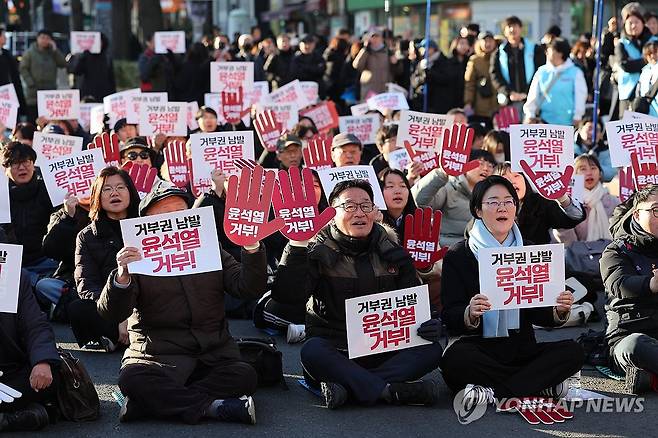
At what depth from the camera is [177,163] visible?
9.52 metres

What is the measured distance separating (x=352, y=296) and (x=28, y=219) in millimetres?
3293

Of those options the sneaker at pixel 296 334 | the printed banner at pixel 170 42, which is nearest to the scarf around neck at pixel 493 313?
the sneaker at pixel 296 334

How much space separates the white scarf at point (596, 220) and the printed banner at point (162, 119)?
14.3 feet

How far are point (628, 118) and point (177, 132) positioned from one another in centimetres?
475

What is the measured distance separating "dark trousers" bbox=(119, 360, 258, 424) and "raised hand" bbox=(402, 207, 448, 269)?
2077 millimetres

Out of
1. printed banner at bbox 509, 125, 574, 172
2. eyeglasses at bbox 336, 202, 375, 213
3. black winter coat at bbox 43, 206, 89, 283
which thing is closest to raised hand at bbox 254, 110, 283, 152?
black winter coat at bbox 43, 206, 89, 283

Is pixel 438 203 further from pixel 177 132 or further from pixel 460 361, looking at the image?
pixel 177 132

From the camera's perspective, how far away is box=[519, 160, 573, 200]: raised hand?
7.54m

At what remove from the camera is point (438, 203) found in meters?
8.51

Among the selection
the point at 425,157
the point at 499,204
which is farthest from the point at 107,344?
the point at 425,157

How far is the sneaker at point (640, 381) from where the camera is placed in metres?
6.00

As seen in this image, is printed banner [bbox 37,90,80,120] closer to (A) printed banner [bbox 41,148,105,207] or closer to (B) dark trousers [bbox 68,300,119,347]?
(A) printed banner [bbox 41,148,105,207]

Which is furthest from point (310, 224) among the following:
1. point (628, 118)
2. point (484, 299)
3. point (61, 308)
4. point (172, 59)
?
point (172, 59)

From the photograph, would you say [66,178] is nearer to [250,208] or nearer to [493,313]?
[250,208]
